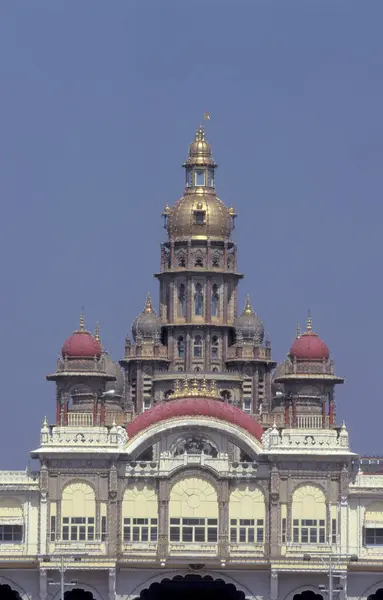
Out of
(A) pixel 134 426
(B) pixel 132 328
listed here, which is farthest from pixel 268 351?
(A) pixel 134 426

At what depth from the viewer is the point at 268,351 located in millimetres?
193750

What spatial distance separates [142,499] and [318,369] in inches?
566

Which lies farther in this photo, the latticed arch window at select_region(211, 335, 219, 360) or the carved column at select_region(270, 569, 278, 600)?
the latticed arch window at select_region(211, 335, 219, 360)

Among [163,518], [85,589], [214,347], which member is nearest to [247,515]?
[163,518]

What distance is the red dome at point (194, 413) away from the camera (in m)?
170

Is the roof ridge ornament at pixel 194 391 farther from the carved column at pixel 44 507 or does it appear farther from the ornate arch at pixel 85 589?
the ornate arch at pixel 85 589

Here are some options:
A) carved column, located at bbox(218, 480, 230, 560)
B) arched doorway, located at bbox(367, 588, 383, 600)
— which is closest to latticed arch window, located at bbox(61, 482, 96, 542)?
carved column, located at bbox(218, 480, 230, 560)

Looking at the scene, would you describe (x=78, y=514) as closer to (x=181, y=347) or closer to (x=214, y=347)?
(x=181, y=347)

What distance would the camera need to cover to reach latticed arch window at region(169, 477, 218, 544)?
168 meters

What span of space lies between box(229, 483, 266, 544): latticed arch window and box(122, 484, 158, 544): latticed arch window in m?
3.92

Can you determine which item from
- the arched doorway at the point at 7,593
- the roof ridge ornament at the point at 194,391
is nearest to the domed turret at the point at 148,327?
the roof ridge ornament at the point at 194,391

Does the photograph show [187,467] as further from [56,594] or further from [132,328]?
[132,328]

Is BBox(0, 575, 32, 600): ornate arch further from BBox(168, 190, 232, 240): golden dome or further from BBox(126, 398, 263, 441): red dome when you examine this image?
BBox(168, 190, 232, 240): golden dome

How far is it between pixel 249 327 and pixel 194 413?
23.0 metres
